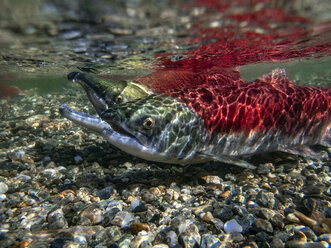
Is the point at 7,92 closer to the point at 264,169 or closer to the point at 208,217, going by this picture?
the point at 208,217

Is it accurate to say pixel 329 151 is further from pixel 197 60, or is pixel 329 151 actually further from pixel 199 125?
pixel 197 60

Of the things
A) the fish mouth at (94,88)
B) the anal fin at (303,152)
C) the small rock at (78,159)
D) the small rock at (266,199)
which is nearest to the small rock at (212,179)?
the small rock at (266,199)

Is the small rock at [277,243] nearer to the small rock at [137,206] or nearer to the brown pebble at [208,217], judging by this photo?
the brown pebble at [208,217]

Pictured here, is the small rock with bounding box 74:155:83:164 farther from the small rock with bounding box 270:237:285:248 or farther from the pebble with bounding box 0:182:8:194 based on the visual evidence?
the small rock with bounding box 270:237:285:248

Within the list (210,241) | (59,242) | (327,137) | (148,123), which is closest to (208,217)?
(210,241)

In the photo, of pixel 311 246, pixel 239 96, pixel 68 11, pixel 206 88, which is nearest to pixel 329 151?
pixel 239 96

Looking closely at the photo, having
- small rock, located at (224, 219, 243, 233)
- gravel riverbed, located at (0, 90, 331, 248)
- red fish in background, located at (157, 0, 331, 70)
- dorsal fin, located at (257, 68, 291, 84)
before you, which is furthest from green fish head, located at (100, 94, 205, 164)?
dorsal fin, located at (257, 68, 291, 84)
